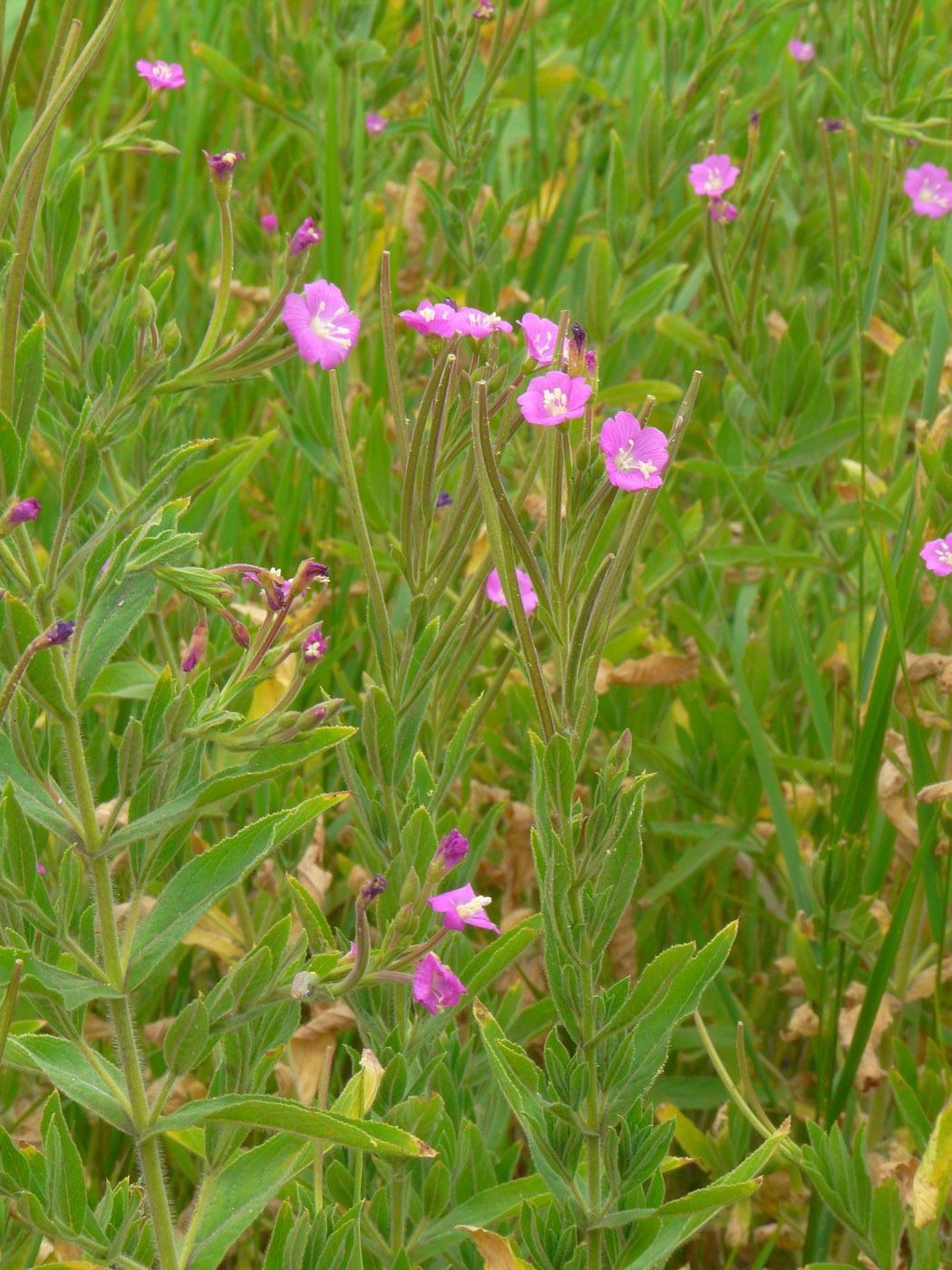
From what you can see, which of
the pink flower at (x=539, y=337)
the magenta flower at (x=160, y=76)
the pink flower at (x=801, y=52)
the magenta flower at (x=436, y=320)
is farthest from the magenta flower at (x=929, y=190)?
the magenta flower at (x=436, y=320)

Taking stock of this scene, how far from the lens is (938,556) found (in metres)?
2.05

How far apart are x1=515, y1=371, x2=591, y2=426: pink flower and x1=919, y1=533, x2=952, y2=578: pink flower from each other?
913mm

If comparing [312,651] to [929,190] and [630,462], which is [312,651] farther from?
[929,190]

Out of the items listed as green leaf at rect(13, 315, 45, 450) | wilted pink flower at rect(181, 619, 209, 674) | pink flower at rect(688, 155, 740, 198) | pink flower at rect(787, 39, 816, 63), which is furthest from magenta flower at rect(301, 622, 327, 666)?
pink flower at rect(787, 39, 816, 63)

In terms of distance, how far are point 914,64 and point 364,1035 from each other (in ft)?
7.35

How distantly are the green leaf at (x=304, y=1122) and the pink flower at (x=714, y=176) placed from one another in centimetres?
194

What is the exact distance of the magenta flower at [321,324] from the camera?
144cm

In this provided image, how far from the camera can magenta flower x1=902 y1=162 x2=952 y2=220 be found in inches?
117

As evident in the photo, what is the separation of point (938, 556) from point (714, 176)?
1.01 metres

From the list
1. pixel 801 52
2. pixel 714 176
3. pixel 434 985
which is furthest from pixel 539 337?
pixel 801 52

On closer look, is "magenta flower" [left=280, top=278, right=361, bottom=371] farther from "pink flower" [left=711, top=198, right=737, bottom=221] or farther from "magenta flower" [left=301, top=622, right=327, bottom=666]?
"pink flower" [left=711, top=198, right=737, bottom=221]

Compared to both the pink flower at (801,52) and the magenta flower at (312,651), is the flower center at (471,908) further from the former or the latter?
the pink flower at (801,52)

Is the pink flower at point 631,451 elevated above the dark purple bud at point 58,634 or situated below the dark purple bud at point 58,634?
above

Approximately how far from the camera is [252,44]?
11.1 feet
